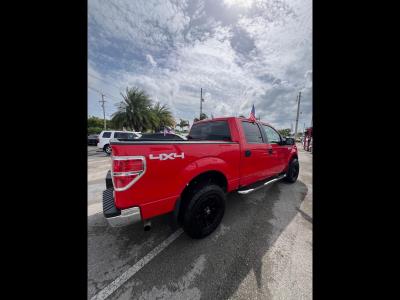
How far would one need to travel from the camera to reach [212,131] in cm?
331

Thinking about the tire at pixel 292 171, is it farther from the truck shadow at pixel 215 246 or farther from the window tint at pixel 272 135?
the truck shadow at pixel 215 246

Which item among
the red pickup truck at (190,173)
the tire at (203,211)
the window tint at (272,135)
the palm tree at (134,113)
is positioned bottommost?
the tire at (203,211)

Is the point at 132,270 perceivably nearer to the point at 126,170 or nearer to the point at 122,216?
the point at 122,216

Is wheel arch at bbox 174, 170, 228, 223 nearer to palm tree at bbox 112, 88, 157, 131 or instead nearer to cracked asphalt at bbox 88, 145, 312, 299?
cracked asphalt at bbox 88, 145, 312, 299

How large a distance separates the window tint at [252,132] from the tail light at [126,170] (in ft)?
7.09

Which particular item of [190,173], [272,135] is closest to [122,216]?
[190,173]

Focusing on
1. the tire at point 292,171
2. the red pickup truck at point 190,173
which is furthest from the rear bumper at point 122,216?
the tire at point 292,171

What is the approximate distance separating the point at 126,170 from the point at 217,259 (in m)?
1.63

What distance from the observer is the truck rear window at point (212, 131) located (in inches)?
119

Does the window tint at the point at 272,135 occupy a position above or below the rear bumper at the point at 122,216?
above

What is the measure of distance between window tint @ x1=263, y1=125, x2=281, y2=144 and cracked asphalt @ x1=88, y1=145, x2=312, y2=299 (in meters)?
1.74
